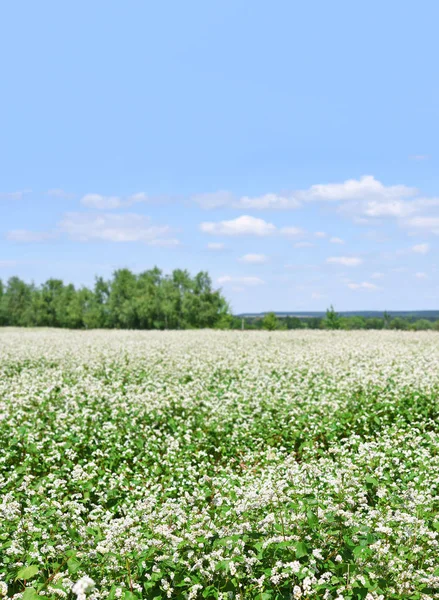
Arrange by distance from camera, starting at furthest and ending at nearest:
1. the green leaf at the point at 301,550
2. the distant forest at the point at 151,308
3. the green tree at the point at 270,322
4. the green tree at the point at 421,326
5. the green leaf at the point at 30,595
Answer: the distant forest at the point at 151,308
the green tree at the point at 270,322
the green tree at the point at 421,326
the green leaf at the point at 301,550
the green leaf at the point at 30,595

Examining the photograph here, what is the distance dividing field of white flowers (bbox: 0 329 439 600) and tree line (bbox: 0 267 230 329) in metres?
57.2

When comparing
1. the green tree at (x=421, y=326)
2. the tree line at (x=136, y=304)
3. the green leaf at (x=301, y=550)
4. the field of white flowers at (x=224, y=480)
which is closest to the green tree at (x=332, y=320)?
the green tree at (x=421, y=326)

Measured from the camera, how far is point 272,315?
2499 inches

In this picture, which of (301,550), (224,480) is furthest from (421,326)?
(301,550)

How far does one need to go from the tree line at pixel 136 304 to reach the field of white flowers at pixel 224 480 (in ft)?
188

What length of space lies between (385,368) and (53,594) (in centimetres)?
1435

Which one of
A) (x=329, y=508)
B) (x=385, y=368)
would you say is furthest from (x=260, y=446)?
(x=385, y=368)

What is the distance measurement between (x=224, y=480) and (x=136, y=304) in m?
72.9

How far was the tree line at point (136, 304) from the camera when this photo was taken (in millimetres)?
77750

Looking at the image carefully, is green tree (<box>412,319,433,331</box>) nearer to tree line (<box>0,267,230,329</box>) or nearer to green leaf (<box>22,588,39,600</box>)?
tree line (<box>0,267,230,329</box>)

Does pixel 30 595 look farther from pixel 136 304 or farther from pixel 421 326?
pixel 136 304

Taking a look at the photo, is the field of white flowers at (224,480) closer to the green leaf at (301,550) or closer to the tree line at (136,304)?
the green leaf at (301,550)

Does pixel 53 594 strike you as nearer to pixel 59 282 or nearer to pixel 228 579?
pixel 228 579

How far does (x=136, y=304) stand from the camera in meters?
79.1
